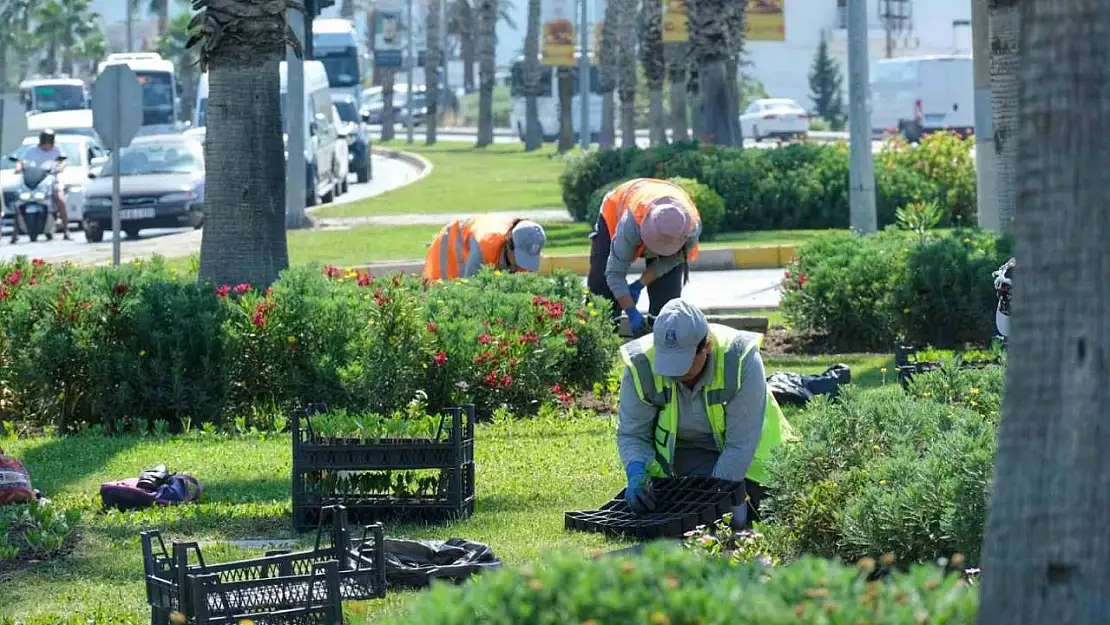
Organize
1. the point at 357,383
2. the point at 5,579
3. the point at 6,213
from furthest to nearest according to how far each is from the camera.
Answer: the point at 6,213 < the point at 357,383 < the point at 5,579

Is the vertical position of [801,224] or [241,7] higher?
[241,7]

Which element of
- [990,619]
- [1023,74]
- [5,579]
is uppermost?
[1023,74]

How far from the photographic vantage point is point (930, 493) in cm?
658

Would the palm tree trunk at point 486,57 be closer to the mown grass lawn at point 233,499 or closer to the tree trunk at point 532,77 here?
the tree trunk at point 532,77

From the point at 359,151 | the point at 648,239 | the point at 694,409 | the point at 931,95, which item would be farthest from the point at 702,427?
the point at 931,95

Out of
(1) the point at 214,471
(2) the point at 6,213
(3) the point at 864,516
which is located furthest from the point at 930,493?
(2) the point at 6,213

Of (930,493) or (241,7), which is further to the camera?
(241,7)

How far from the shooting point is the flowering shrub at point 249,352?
11508 mm

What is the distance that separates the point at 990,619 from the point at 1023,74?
1085 mm

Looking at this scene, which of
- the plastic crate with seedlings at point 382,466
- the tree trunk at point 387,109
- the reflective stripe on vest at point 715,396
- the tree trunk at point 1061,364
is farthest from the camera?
the tree trunk at point 387,109

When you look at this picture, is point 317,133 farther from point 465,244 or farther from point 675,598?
point 675,598

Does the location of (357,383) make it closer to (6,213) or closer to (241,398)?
(241,398)

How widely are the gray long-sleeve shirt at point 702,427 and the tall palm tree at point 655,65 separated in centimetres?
3312

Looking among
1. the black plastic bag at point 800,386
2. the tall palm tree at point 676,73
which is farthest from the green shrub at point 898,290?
the tall palm tree at point 676,73
